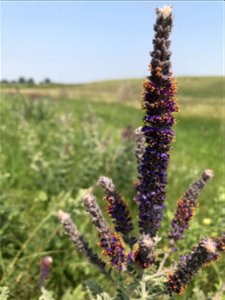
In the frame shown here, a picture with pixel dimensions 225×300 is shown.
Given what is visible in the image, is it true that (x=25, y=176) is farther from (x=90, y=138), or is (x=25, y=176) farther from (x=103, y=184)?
(x=103, y=184)

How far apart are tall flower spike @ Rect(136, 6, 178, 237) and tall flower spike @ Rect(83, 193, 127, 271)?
0.62 feet

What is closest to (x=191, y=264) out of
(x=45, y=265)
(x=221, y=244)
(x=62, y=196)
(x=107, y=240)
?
(x=221, y=244)

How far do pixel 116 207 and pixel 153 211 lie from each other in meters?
0.24

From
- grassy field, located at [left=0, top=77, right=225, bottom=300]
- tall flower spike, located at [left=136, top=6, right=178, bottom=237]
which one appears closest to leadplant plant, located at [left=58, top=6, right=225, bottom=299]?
tall flower spike, located at [left=136, top=6, right=178, bottom=237]

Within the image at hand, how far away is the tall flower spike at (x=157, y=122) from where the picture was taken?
2.07m

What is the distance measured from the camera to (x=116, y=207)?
2.54m

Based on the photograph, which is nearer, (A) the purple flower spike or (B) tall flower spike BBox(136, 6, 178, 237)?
(B) tall flower spike BBox(136, 6, 178, 237)

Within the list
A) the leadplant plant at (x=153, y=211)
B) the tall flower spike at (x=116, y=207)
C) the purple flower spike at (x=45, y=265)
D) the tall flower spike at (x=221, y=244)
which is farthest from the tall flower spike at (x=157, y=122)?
the purple flower spike at (x=45, y=265)

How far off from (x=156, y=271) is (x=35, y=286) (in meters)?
1.55

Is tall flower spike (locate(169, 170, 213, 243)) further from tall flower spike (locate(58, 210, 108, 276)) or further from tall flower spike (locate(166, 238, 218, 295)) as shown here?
tall flower spike (locate(58, 210, 108, 276))

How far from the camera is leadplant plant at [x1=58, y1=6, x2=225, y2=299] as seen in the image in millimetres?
2111

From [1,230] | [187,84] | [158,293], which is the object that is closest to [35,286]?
[1,230]

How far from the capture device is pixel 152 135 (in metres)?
2.21

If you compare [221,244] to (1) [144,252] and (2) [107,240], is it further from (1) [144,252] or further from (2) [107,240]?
(2) [107,240]
